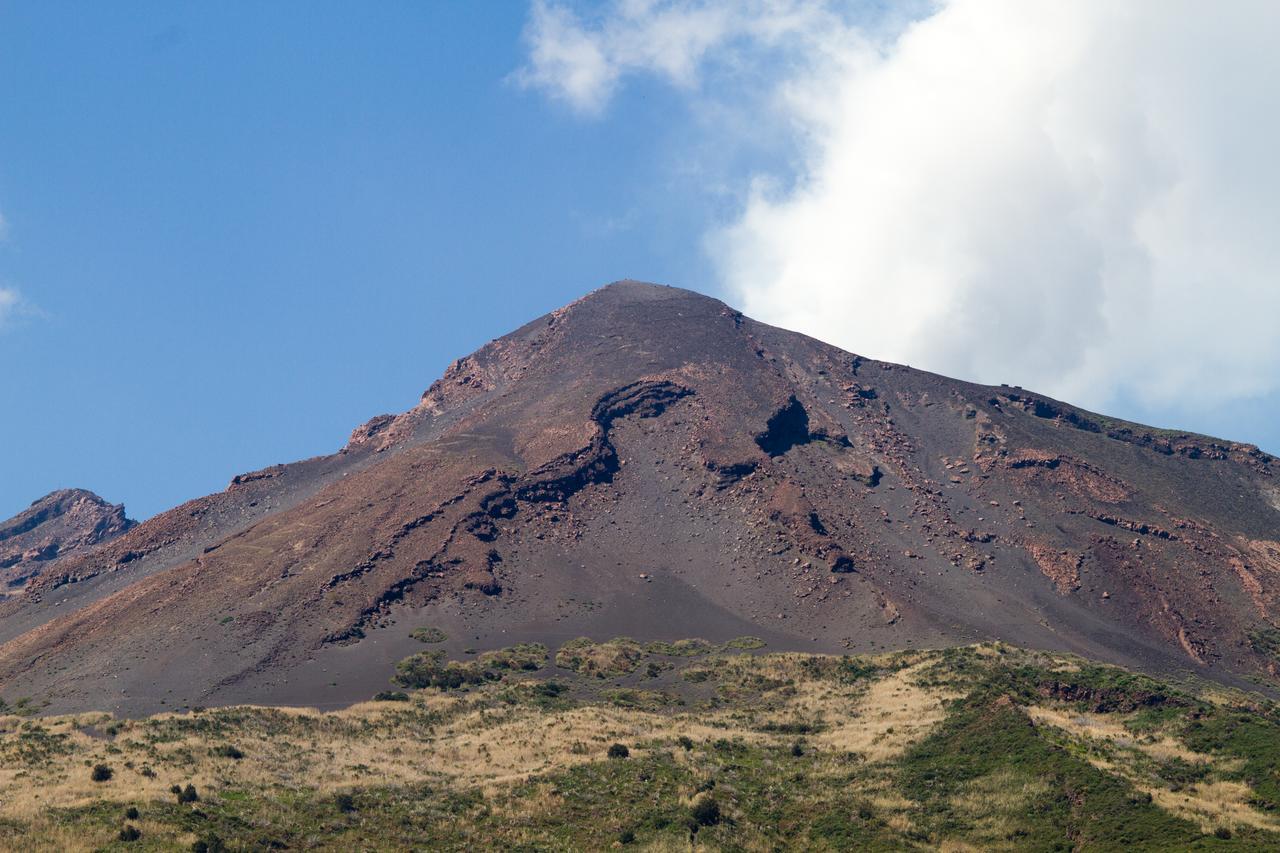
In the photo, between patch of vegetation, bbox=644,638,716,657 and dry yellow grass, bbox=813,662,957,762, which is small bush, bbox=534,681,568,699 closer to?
patch of vegetation, bbox=644,638,716,657

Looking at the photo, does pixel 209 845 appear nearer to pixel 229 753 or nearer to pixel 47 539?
pixel 229 753

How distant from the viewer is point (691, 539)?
128m

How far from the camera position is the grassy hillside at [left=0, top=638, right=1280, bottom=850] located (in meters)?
46.1

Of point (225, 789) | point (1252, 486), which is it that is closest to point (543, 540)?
point (225, 789)

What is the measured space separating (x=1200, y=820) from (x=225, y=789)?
4520 centimetres

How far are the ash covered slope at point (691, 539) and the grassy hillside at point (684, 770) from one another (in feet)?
62.3

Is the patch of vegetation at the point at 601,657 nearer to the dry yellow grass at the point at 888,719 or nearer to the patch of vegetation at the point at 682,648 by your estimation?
the patch of vegetation at the point at 682,648

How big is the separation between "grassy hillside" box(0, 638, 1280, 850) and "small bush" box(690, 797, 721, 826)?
0.26 ft

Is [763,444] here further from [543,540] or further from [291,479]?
[291,479]

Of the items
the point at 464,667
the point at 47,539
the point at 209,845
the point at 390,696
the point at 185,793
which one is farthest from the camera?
the point at 47,539

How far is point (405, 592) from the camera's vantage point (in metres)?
113

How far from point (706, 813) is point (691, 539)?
7853cm

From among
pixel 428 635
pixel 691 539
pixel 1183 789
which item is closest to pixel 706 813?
pixel 1183 789

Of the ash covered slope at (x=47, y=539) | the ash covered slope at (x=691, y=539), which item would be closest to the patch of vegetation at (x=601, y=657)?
the ash covered slope at (x=691, y=539)
